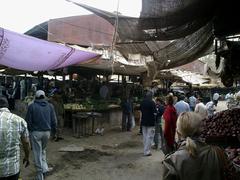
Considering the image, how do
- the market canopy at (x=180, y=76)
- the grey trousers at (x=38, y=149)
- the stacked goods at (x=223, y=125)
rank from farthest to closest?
the market canopy at (x=180, y=76), the grey trousers at (x=38, y=149), the stacked goods at (x=223, y=125)

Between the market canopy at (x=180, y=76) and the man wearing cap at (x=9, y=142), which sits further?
the market canopy at (x=180, y=76)

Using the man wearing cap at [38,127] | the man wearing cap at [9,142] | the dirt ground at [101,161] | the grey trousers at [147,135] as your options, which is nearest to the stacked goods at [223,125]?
the man wearing cap at [9,142]

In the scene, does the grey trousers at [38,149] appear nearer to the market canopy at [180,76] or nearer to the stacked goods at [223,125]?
the stacked goods at [223,125]

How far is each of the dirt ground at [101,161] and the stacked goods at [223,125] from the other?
2.79 meters

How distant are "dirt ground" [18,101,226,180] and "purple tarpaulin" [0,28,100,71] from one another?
243 centimetres

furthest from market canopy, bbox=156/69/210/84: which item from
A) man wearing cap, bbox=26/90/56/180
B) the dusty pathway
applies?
man wearing cap, bbox=26/90/56/180

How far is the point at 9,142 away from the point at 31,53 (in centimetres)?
322

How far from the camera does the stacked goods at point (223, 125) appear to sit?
488 cm

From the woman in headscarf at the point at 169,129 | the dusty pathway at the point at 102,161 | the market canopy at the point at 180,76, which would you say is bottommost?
the dusty pathway at the point at 102,161

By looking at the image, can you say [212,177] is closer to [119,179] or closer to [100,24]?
[119,179]

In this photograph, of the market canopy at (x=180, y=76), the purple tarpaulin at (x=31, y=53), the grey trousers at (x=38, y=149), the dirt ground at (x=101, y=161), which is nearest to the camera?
the purple tarpaulin at (x=31, y=53)

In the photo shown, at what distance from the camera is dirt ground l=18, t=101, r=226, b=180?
26.1 ft

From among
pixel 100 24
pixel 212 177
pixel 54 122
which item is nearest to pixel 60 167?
pixel 54 122

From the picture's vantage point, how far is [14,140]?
4410 mm
